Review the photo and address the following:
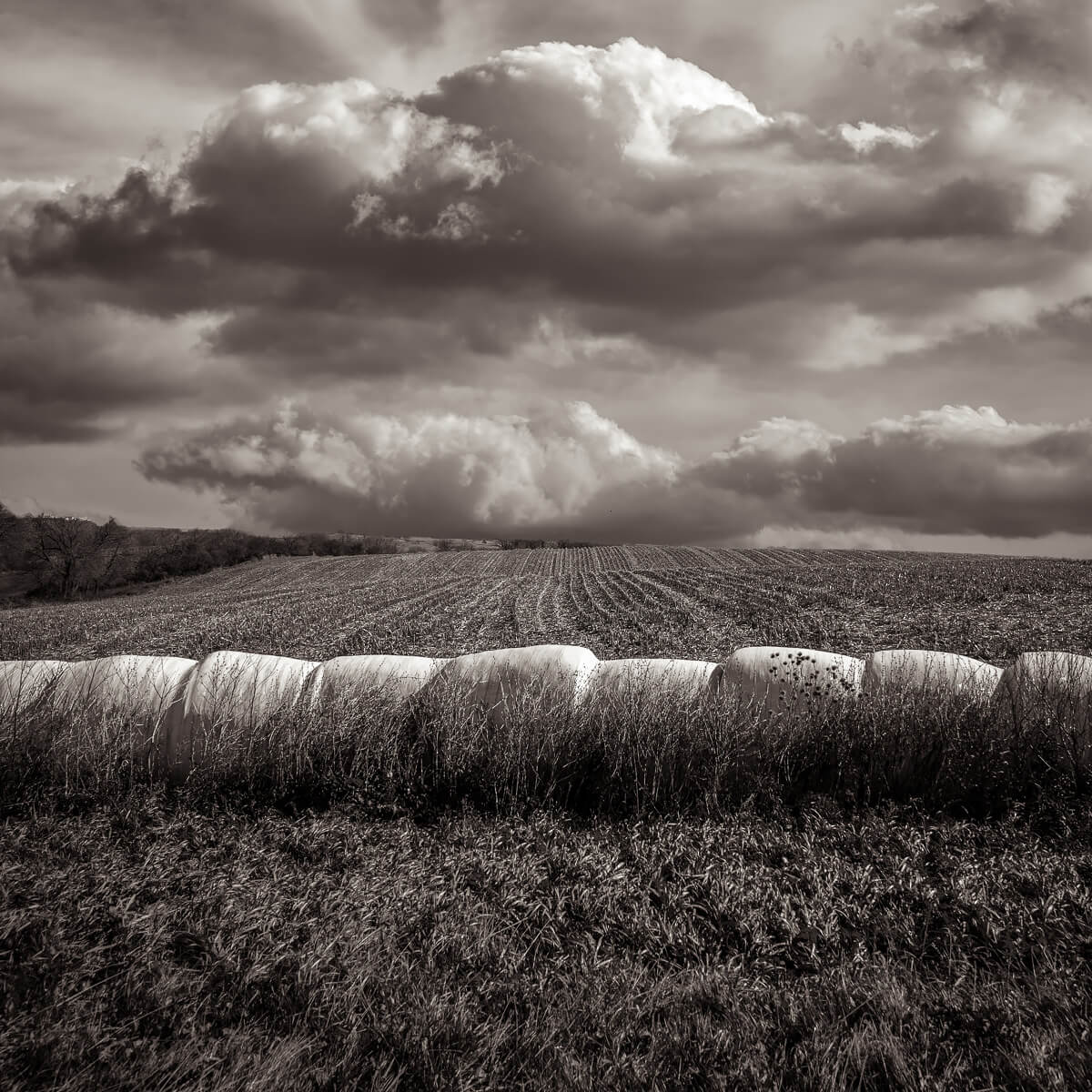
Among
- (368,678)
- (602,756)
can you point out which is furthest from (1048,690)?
(368,678)

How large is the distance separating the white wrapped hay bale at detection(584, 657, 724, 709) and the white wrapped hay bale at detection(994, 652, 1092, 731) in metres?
2.33

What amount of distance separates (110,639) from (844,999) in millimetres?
26090

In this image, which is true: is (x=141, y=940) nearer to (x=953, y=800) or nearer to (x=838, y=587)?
(x=953, y=800)

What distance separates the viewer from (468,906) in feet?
13.6

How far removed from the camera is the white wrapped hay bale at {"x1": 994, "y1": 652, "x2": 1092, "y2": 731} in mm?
6289

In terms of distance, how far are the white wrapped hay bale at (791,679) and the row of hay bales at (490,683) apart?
0.04 ft

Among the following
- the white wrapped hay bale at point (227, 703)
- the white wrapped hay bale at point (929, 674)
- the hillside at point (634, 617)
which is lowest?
the hillside at point (634, 617)

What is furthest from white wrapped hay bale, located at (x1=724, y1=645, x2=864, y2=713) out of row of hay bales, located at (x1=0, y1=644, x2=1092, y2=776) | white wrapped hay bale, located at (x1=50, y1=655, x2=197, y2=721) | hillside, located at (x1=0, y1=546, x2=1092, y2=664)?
hillside, located at (x1=0, y1=546, x2=1092, y2=664)

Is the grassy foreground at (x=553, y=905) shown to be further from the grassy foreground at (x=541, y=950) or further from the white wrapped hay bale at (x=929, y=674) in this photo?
the white wrapped hay bale at (x=929, y=674)

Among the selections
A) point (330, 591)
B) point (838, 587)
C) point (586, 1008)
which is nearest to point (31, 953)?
point (586, 1008)

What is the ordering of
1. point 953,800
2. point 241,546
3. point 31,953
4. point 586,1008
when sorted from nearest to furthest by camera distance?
point 586,1008 → point 31,953 → point 953,800 → point 241,546

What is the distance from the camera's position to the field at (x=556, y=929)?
119 inches

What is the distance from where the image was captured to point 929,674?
7008 millimetres

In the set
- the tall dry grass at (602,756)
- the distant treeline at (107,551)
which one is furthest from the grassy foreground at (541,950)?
the distant treeline at (107,551)
